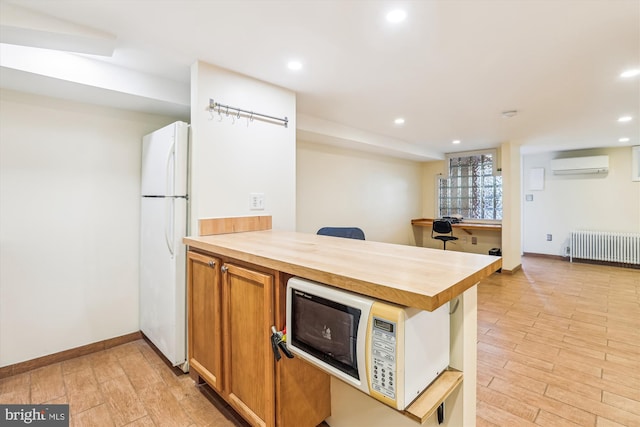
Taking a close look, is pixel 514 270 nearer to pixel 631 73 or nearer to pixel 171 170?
pixel 631 73

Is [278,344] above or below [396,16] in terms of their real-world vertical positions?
below

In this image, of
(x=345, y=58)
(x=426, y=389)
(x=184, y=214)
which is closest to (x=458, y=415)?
(x=426, y=389)

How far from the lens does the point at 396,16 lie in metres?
1.61

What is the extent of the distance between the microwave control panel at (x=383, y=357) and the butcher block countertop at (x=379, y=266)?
0.08 meters

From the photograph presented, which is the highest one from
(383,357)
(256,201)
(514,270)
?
(256,201)

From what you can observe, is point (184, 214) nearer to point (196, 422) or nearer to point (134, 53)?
point (134, 53)

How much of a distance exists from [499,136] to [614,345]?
10.3 feet

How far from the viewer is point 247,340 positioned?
1446 millimetres

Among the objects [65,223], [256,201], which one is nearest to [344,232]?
[256,201]

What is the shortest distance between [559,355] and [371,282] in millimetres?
2569

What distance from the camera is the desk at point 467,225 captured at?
5.48 m

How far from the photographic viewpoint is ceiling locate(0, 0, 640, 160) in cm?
155

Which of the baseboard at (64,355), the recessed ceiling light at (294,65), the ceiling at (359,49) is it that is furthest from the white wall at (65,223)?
the recessed ceiling light at (294,65)

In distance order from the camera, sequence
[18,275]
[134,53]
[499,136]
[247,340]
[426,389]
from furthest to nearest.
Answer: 1. [499,136]
2. [18,275]
3. [134,53]
4. [247,340]
5. [426,389]
